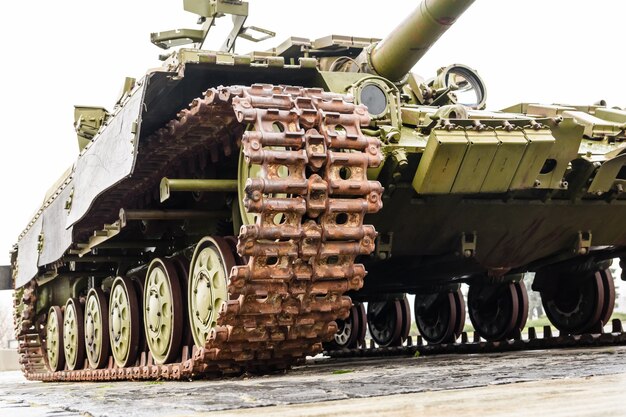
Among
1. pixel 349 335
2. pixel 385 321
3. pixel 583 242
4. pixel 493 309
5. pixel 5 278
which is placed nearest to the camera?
pixel 583 242

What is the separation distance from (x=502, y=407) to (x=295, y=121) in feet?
10.8

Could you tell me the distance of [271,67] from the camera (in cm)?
739

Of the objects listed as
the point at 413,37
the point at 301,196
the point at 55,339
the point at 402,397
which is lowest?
the point at 402,397

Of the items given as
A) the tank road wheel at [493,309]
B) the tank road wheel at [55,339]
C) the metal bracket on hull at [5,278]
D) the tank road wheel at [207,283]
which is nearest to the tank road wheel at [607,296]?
the tank road wheel at [493,309]

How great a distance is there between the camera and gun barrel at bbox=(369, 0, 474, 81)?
317 inches

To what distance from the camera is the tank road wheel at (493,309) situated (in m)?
12.6

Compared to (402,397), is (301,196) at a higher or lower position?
higher

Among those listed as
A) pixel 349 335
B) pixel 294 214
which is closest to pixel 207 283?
pixel 294 214

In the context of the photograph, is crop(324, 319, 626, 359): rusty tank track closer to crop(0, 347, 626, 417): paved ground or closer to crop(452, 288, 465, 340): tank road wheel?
crop(452, 288, 465, 340): tank road wheel

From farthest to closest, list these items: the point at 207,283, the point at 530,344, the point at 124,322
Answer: the point at 530,344 → the point at 124,322 → the point at 207,283

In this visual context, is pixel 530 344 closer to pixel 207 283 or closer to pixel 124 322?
pixel 124 322

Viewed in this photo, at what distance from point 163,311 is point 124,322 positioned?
4.38 feet

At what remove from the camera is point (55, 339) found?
1362 cm

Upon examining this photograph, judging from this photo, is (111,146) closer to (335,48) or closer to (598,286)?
(335,48)
